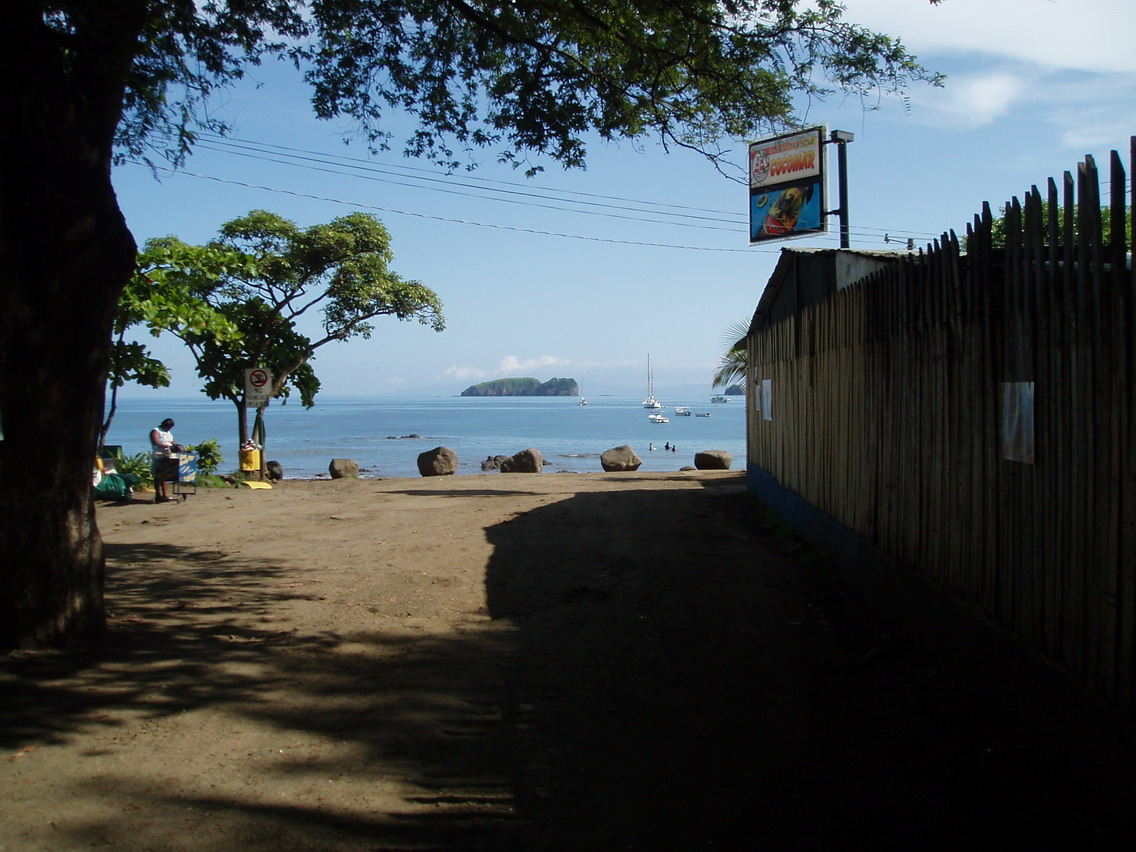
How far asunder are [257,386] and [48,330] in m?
16.9

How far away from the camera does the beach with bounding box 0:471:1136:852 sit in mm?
3816

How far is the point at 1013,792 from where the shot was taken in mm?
3990

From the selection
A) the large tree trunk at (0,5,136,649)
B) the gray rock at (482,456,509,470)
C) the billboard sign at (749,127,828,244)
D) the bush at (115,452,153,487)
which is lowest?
A: the gray rock at (482,456,509,470)

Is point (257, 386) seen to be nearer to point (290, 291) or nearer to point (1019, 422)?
point (290, 291)

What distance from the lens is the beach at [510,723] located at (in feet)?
12.5

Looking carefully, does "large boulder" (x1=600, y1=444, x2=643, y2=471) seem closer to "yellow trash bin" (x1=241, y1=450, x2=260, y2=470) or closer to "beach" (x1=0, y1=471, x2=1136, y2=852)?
"yellow trash bin" (x1=241, y1=450, x2=260, y2=470)

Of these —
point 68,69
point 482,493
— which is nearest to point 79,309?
point 68,69

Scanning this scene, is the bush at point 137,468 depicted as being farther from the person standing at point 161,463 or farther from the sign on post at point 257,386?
the sign on post at point 257,386

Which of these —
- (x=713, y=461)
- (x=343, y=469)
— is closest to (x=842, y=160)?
(x=713, y=461)

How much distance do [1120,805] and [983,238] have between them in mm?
2794

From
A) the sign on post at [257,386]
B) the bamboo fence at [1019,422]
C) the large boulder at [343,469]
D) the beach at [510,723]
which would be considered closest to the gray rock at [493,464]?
the large boulder at [343,469]

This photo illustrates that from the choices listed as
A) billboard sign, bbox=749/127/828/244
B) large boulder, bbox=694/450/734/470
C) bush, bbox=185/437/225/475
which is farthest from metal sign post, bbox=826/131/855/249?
bush, bbox=185/437/225/475

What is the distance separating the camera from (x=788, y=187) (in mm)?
23266

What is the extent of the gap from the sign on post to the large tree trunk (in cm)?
1646
